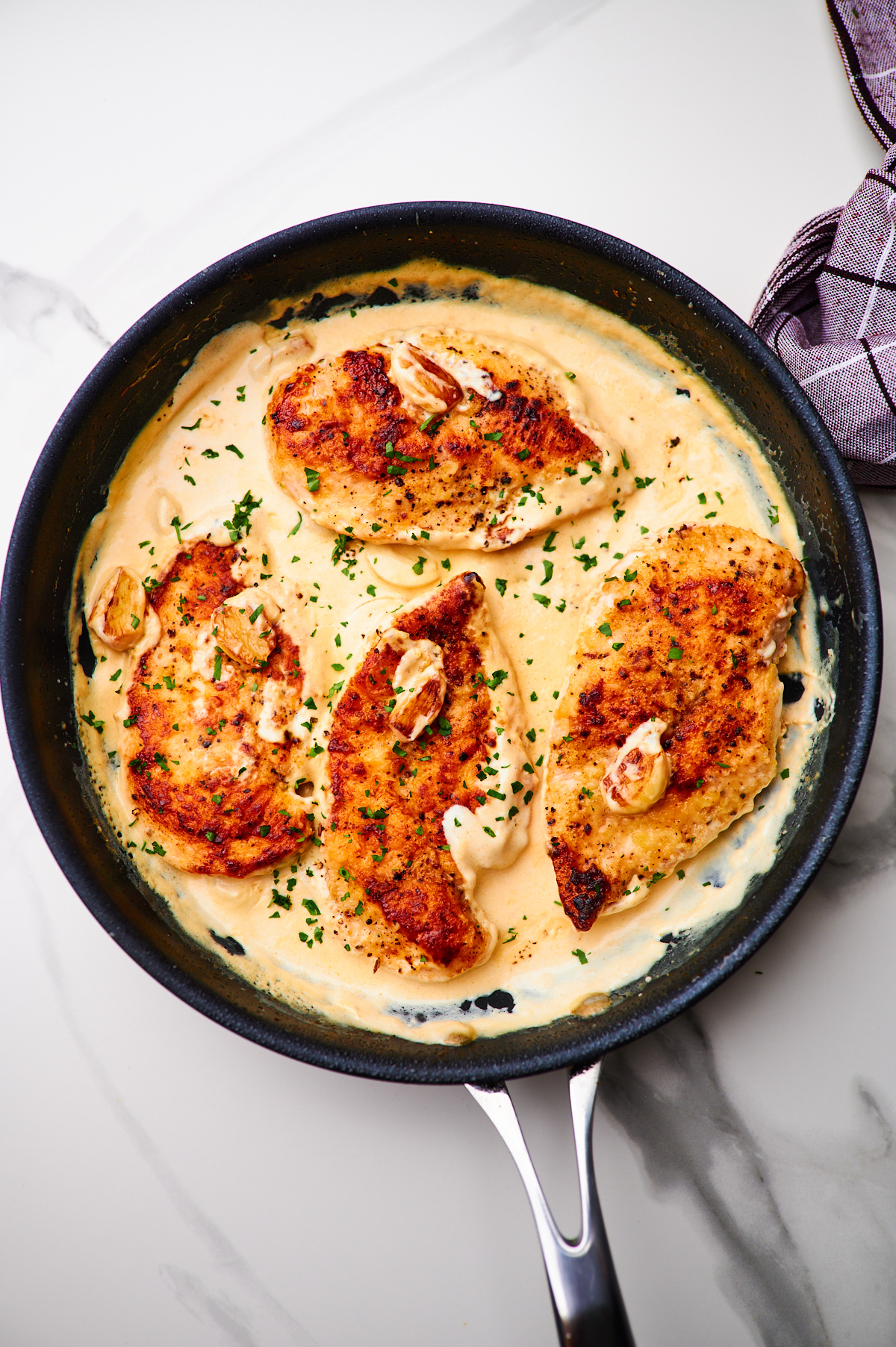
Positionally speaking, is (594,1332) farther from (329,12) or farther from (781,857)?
(329,12)

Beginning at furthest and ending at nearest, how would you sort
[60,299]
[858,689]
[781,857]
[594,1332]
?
1. [60,299]
2. [781,857]
3. [858,689]
4. [594,1332]

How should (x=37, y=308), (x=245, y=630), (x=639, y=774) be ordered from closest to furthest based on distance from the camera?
(x=639, y=774) → (x=245, y=630) → (x=37, y=308)

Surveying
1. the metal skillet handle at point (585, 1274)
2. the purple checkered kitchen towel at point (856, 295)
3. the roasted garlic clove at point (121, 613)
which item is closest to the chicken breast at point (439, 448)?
the roasted garlic clove at point (121, 613)

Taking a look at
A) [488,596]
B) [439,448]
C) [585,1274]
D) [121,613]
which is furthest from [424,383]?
[585,1274]

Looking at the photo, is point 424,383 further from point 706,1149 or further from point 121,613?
point 706,1149

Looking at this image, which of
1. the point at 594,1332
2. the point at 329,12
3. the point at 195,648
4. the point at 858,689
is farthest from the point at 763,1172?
the point at 329,12

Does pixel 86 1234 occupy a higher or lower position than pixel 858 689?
lower
